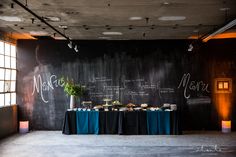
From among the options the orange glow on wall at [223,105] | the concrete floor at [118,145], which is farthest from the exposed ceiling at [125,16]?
the concrete floor at [118,145]

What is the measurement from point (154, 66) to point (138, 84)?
2.92 ft

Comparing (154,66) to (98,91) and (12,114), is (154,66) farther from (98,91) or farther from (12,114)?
(12,114)

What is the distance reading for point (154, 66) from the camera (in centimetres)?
1171

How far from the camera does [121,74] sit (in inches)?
462

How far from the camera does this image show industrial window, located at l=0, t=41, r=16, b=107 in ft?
34.9

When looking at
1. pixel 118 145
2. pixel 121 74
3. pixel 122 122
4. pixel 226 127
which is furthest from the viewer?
pixel 121 74

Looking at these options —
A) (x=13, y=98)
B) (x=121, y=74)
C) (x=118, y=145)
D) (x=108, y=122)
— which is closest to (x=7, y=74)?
(x=13, y=98)

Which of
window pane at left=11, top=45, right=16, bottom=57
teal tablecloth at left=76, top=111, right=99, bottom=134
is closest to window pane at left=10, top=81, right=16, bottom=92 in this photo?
window pane at left=11, top=45, right=16, bottom=57

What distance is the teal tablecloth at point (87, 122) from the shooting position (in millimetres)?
10461

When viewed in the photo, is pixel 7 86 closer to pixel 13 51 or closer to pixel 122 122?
pixel 13 51

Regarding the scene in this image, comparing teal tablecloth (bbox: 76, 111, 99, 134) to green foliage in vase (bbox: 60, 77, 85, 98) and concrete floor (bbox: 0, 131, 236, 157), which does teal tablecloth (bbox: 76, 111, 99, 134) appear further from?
green foliage in vase (bbox: 60, 77, 85, 98)

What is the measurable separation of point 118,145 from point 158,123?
84.4 inches

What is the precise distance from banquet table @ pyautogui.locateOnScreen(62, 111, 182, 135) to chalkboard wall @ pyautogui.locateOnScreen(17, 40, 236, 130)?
130 centimetres

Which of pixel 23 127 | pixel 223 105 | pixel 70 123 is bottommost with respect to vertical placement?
pixel 23 127
